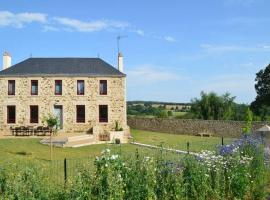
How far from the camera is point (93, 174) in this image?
23.1 feet

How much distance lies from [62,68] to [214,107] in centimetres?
2324

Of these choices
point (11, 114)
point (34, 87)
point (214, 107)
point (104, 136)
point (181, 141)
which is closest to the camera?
point (104, 136)

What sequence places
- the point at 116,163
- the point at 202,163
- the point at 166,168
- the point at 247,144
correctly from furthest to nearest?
the point at 247,144
the point at 202,163
the point at 166,168
the point at 116,163

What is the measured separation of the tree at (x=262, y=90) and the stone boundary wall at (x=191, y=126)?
17244mm

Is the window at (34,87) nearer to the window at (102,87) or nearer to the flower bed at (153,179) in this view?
the window at (102,87)

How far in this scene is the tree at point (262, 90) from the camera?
55094 mm

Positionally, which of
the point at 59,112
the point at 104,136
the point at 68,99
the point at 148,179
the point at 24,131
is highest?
the point at 68,99

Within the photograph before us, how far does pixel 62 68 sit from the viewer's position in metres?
33.5

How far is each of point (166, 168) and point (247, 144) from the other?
4.27 metres

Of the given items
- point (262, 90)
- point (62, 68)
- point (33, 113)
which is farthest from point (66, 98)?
point (262, 90)

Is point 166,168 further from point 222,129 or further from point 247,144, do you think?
point 222,129

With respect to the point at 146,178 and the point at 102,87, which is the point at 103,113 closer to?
the point at 102,87

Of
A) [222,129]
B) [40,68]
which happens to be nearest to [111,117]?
[40,68]

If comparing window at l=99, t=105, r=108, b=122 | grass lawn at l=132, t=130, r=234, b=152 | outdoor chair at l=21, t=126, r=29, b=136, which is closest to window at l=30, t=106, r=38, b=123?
outdoor chair at l=21, t=126, r=29, b=136
